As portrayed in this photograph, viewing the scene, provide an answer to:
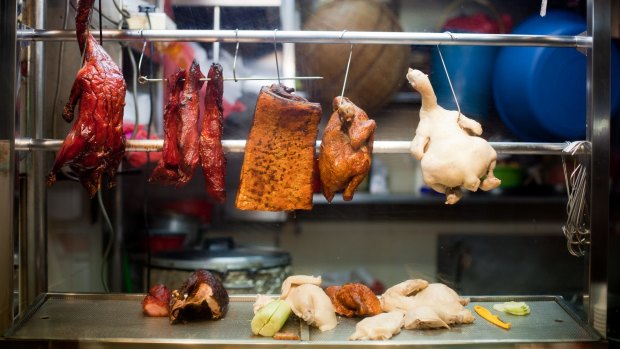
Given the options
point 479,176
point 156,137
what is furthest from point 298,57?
point 479,176

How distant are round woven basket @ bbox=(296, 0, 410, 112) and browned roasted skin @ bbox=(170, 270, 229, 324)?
1291 mm

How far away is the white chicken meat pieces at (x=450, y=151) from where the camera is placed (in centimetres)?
238

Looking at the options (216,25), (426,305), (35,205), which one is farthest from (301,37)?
(35,205)

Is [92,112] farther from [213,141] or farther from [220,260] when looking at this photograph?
[220,260]

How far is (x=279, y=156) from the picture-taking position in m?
2.55

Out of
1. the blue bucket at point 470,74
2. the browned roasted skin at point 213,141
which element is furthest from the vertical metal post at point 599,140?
the browned roasted skin at point 213,141

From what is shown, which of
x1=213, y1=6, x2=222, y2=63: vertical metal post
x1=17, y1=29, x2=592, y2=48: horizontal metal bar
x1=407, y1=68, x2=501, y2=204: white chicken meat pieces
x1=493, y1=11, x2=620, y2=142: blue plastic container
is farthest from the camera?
x1=213, y1=6, x2=222, y2=63: vertical metal post

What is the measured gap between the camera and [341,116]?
98.8 inches

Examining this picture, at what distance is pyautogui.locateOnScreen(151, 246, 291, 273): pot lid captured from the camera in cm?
325

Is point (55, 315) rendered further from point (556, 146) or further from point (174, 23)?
point (556, 146)

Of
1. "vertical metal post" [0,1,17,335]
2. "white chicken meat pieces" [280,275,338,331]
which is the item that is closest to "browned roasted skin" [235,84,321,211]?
"white chicken meat pieces" [280,275,338,331]

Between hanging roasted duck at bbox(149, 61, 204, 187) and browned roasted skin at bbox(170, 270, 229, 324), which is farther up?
hanging roasted duck at bbox(149, 61, 204, 187)

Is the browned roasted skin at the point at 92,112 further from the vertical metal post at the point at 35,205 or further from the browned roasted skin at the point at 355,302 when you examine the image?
the browned roasted skin at the point at 355,302

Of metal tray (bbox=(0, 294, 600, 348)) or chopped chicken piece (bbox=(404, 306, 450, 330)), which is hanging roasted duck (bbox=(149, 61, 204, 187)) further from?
chopped chicken piece (bbox=(404, 306, 450, 330))
